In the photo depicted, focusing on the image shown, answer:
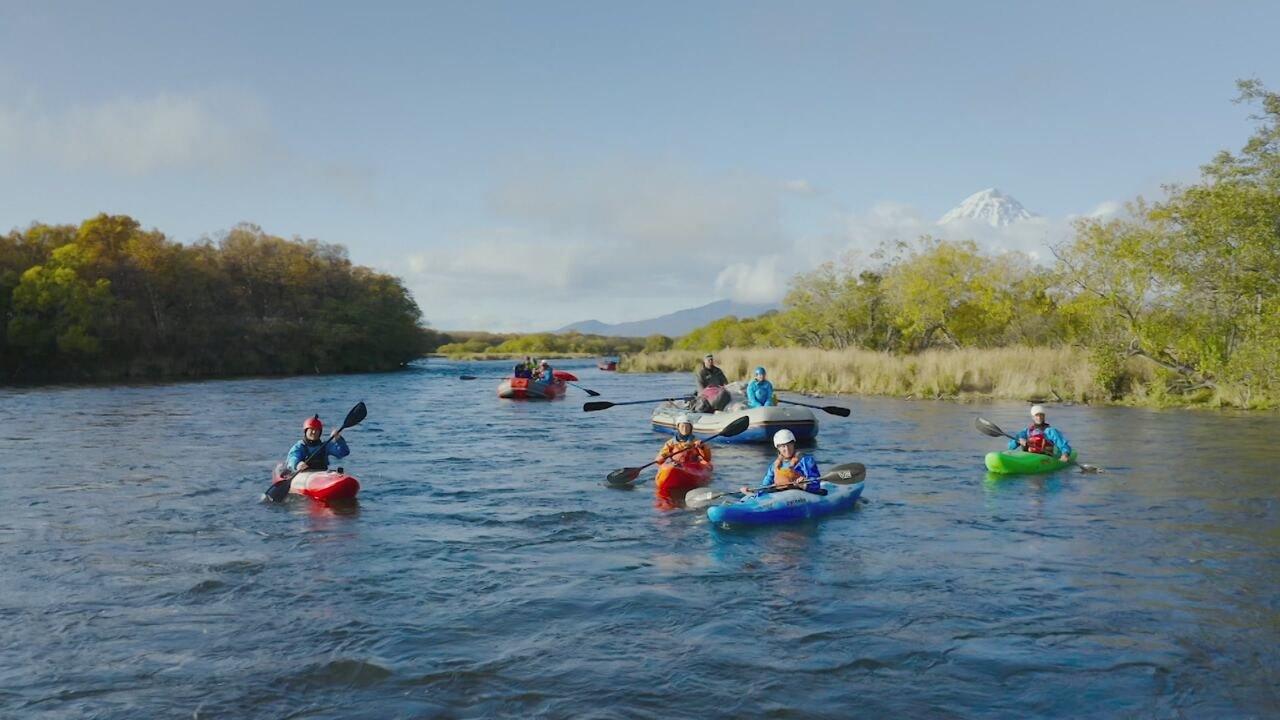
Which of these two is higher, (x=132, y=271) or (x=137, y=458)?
(x=132, y=271)

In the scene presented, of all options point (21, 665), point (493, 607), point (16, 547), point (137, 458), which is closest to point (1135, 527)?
point (493, 607)

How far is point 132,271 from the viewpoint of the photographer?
53094 mm

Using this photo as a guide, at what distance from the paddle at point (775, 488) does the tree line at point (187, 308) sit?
45.2 metres

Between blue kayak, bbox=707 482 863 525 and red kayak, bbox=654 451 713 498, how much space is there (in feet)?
5.89

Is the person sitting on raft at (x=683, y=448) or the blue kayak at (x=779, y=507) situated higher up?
the person sitting on raft at (x=683, y=448)

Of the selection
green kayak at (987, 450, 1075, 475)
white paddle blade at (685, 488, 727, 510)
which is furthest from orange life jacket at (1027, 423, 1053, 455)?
white paddle blade at (685, 488, 727, 510)

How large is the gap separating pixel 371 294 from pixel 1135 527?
215ft

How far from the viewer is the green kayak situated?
44.5 feet

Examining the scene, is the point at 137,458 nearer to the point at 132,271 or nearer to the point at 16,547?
the point at 16,547

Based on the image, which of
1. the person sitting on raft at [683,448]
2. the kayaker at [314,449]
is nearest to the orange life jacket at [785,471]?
the person sitting on raft at [683,448]

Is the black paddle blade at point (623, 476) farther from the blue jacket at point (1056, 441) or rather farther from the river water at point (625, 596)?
the blue jacket at point (1056, 441)

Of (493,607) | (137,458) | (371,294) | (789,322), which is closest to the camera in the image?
(493,607)

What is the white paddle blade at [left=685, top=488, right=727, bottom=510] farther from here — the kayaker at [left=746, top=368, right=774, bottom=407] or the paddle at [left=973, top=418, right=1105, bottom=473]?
the kayaker at [left=746, top=368, right=774, bottom=407]

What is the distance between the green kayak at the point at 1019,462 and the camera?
44.5 ft
